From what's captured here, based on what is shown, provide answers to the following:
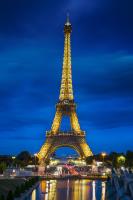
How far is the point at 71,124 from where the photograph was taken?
120062 mm

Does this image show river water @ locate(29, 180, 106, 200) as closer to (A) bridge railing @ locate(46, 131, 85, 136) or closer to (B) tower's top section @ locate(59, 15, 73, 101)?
(A) bridge railing @ locate(46, 131, 85, 136)

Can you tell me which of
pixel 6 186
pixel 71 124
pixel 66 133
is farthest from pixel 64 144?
pixel 6 186

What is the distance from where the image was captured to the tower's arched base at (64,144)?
118 m

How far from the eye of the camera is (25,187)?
47688mm

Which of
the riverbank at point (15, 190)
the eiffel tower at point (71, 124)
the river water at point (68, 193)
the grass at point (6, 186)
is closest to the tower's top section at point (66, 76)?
the eiffel tower at point (71, 124)

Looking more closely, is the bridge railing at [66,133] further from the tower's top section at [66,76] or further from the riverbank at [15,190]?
the riverbank at [15,190]

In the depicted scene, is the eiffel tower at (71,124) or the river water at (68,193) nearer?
the river water at (68,193)

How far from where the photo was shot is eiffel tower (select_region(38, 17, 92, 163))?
390 feet

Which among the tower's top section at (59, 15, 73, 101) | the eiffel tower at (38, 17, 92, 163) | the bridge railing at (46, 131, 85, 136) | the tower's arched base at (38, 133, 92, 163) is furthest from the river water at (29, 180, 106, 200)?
the tower's top section at (59, 15, 73, 101)

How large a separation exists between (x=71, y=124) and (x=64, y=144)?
5.80 m

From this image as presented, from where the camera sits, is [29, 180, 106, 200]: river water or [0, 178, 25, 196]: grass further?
[0, 178, 25, 196]: grass

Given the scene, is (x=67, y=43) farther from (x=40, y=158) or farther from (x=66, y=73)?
(x=40, y=158)

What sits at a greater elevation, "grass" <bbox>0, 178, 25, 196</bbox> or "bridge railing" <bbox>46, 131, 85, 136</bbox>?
"bridge railing" <bbox>46, 131, 85, 136</bbox>

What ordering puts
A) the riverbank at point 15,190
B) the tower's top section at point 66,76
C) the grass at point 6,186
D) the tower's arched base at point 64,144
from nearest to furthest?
the riverbank at point 15,190 → the grass at point 6,186 → the tower's arched base at point 64,144 → the tower's top section at point 66,76
